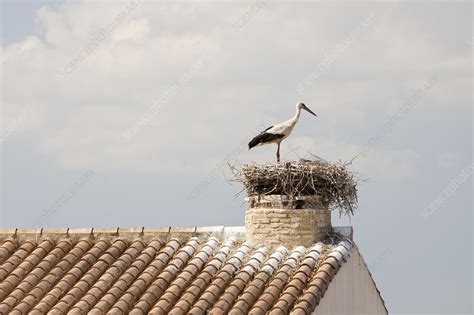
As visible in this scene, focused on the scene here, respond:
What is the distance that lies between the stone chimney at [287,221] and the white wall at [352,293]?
722 millimetres

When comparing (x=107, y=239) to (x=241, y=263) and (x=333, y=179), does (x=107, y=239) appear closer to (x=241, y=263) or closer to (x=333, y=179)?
(x=241, y=263)

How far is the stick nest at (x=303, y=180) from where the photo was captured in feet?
51.5

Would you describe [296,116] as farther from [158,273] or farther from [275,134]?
[158,273]

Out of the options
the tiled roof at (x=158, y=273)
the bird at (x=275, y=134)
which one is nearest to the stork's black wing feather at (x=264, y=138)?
the bird at (x=275, y=134)

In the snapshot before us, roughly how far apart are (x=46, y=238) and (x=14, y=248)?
0.54 metres

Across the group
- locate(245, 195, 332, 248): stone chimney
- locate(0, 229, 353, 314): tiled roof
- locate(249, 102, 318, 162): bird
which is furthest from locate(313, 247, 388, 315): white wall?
locate(249, 102, 318, 162): bird

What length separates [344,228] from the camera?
16016 mm

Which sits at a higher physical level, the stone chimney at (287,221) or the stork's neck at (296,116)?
the stork's neck at (296,116)

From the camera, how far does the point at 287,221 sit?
15602mm

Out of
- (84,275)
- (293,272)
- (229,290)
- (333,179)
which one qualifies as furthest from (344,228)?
(84,275)

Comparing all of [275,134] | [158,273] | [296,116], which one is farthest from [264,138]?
[158,273]

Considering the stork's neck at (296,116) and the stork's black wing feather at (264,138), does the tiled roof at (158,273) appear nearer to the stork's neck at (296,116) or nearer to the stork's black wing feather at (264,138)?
the stork's black wing feather at (264,138)

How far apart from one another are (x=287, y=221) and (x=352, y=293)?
1.58 m

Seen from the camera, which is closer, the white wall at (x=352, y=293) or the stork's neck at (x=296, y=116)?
the white wall at (x=352, y=293)
